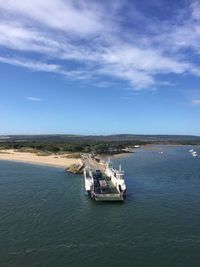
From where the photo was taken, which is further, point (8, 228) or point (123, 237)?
point (8, 228)

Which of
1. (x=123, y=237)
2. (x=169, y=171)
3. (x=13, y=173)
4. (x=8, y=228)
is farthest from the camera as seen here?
(x=169, y=171)

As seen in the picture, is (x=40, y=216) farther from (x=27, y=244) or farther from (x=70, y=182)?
(x=70, y=182)

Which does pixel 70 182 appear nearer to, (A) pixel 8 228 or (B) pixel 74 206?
(B) pixel 74 206

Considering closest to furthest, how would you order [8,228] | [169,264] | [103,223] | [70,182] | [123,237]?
[169,264] → [123,237] → [8,228] → [103,223] → [70,182]

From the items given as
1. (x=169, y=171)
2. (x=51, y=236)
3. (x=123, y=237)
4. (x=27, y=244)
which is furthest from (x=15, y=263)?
(x=169, y=171)

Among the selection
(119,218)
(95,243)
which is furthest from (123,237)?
(119,218)

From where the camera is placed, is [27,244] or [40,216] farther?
[40,216]
